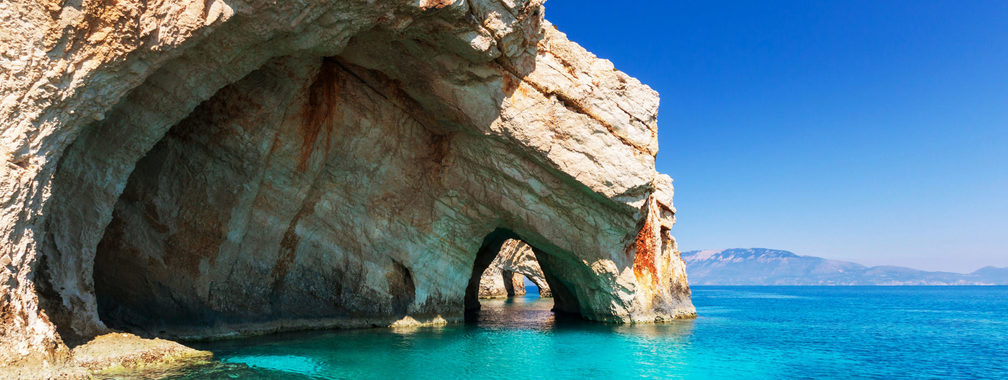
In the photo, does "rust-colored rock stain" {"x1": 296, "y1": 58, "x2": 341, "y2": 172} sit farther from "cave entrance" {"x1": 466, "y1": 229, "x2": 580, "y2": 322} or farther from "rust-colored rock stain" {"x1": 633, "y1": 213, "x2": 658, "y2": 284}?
"rust-colored rock stain" {"x1": 633, "y1": 213, "x2": 658, "y2": 284}

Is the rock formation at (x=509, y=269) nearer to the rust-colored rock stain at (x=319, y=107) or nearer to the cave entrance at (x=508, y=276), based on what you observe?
the cave entrance at (x=508, y=276)

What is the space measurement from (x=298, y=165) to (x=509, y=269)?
32.0 m

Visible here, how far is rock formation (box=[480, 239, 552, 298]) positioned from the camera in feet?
152

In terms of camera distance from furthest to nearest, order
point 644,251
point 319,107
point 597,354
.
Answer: point 644,251, point 319,107, point 597,354

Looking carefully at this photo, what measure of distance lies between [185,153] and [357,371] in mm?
8462

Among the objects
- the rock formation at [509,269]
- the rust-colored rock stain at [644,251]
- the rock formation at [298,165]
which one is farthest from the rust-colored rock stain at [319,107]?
the rock formation at [509,269]

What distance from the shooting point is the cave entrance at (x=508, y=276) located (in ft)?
93.9

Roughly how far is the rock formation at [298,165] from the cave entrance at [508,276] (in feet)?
14.2

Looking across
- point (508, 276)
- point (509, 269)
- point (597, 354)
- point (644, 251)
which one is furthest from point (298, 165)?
point (508, 276)

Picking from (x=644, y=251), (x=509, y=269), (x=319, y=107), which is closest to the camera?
(x=319, y=107)

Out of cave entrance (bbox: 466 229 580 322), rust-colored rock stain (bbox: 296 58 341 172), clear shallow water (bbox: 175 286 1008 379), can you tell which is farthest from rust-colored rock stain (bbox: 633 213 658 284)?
rust-colored rock stain (bbox: 296 58 341 172)

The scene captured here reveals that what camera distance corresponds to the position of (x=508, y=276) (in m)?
58.2

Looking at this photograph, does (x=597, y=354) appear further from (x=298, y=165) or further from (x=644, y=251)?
(x=298, y=165)

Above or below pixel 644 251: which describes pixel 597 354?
below
